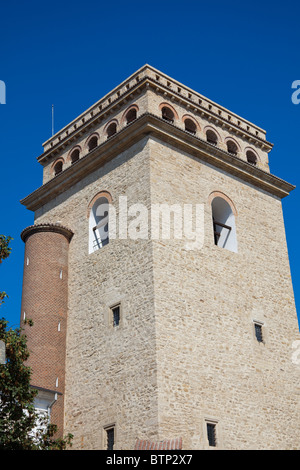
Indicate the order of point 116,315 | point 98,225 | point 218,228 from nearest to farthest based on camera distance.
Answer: point 116,315, point 98,225, point 218,228

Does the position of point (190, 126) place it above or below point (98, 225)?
above

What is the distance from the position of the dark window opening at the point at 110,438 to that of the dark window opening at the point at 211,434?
2.72 meters

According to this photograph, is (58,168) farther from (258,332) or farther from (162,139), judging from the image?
(258,332)

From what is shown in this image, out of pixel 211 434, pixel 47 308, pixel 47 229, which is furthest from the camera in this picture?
pixel 47 229

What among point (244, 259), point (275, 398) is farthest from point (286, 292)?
point (275, 398)

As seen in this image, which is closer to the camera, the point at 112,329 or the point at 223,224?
the point at 112,329

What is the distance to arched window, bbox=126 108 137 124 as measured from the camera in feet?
74.8

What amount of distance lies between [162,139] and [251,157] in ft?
18.5

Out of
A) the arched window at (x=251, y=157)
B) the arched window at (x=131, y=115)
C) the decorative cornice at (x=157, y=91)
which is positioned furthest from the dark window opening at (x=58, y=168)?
the arched window at (x=251, y=157)

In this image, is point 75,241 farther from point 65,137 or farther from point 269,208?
point 269,208

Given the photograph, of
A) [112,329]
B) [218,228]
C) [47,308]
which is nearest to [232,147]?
[218,228]

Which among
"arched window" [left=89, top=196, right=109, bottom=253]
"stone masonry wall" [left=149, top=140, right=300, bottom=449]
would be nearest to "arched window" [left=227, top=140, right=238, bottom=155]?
"stone masonry wall" [left=149, top=140, right=300, bottom=449]

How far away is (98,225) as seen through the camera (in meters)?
22.8

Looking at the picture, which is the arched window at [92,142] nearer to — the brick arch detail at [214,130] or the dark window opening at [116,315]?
the brick arch detail at [214,130]
